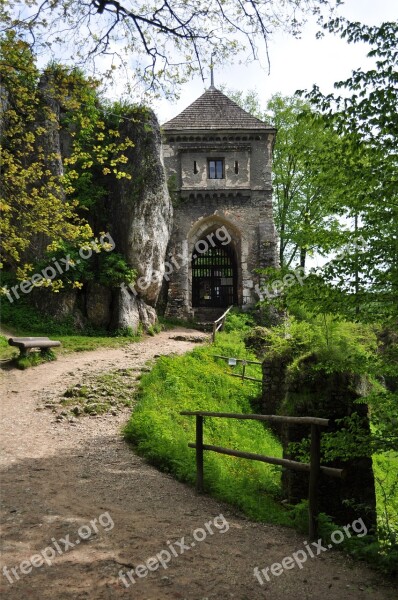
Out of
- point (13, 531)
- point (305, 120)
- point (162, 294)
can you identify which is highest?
point (305, 120)

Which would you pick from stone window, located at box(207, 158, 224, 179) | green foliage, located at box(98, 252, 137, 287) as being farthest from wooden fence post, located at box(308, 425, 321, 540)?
stone window, located at box(207, 158, 224, 179)

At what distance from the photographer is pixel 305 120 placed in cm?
462

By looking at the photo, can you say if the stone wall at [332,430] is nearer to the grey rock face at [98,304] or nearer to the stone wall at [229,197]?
the grey rock face at [98,304]

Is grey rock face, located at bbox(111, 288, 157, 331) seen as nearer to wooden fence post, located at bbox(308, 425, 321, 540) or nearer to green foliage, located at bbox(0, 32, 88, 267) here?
green foliage, located at bbox(0, 32, 88, 267)

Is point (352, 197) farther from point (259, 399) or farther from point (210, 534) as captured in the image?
point (259, 399)

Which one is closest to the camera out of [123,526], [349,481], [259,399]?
[123,526]

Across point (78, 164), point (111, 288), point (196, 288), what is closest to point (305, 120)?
point (111, 288)

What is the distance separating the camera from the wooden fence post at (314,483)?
4.89 metres

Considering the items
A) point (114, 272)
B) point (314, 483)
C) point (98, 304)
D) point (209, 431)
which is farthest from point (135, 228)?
point (314, 483)

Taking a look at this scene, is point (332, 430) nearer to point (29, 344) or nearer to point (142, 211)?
point (29, 344)

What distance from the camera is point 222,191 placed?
23406 mm

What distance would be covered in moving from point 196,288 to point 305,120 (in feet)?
74.1

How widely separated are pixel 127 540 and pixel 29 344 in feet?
26.6

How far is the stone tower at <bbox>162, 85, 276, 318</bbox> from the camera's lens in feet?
76.5
